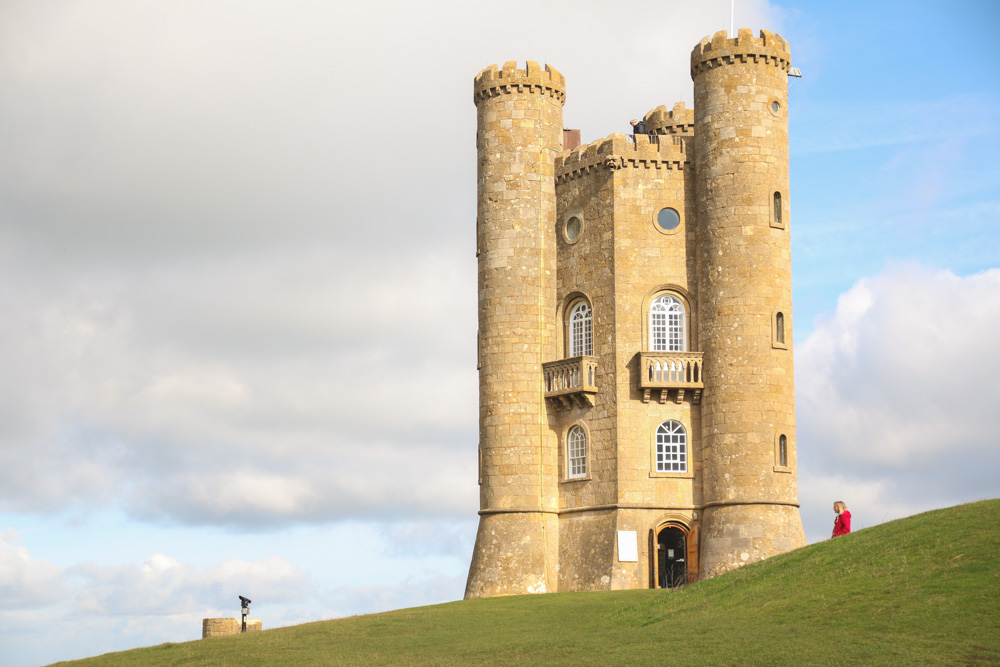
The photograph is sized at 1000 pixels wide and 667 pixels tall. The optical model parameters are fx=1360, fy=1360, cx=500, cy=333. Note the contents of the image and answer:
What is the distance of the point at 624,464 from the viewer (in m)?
51.9

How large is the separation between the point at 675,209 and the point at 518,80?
8.65 m

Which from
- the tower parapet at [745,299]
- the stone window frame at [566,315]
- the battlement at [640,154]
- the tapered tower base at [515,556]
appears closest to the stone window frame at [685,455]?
the tower parapet at [745,299]

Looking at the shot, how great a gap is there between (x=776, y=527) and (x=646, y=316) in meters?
9.46

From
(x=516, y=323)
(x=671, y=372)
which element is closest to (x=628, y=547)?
(x=671, y=372)

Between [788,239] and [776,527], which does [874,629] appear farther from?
[788,239]

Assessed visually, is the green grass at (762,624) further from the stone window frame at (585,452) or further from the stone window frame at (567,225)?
the stone window frame at (567,225)

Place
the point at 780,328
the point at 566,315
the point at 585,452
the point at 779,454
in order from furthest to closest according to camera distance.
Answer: the point at 566,315 → the point at 585,452 → the point at 780,328 → the point at 779,454

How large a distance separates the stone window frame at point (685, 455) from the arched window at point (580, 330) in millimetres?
4075

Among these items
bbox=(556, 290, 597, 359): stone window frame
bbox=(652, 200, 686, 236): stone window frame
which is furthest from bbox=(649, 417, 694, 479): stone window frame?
bbox=(652, 200, 686, 236): stone window frame

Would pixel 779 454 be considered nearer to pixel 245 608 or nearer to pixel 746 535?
pixel 746 535

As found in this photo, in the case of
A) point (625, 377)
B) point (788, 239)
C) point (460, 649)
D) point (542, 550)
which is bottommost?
point (460, 649)

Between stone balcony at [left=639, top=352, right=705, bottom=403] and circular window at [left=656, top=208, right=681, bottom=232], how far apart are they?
521cm

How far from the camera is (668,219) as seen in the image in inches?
2108

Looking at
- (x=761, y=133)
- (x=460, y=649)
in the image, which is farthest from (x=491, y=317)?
(x=460, y=649)
